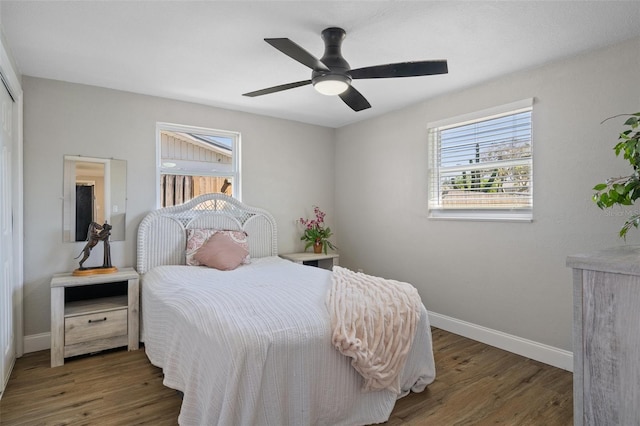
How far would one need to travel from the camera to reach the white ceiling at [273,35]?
2.07 metres

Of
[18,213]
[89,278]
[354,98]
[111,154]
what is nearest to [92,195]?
[111,154]

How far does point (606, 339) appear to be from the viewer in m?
0.98

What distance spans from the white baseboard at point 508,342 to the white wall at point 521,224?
0.18ft

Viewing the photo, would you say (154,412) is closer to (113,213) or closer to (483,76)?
(113,213)

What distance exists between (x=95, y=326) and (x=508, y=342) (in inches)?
138

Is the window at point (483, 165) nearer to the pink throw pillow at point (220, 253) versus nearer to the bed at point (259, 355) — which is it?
the bed at point (259, 355)

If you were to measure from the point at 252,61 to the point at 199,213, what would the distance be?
5.85 feet

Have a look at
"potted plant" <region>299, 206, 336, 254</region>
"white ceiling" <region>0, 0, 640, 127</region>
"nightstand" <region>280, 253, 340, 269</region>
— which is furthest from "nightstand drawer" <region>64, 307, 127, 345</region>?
"potted plant" <region>299, 206, 336, 254</region>

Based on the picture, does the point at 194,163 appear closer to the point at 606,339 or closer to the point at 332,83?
the point at 332,83

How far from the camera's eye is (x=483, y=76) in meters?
3.10

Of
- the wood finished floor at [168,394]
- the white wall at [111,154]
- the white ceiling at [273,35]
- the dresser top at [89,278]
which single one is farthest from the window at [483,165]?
the dresser top at [89,278]

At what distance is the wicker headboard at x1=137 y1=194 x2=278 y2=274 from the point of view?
11.6ft

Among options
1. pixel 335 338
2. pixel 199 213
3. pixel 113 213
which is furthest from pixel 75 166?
pixel 335 338

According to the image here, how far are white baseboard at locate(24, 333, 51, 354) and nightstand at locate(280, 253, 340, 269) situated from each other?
7.81ft
